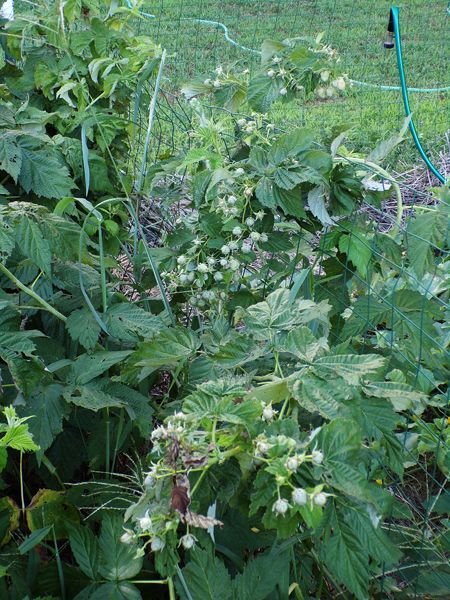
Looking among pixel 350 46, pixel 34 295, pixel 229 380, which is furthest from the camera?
pixel 350 46

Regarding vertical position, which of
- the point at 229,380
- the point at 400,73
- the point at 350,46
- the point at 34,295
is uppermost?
the point at 229,380

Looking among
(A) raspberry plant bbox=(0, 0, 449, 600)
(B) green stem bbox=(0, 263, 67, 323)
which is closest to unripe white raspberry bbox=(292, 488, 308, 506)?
(A) raspberry plant bbox=(0, 0, 449, 600)

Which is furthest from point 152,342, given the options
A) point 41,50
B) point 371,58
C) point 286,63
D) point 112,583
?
point 371,58

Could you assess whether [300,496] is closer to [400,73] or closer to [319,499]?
[319,499]

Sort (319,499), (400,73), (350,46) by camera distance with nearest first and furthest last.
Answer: (319,499) < (400,73) < (350,46)

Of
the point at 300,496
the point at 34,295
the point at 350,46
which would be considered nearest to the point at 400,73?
the point at 350,46

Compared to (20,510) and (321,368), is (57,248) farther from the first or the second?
(321,368)

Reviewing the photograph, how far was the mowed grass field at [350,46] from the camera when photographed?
5914mm

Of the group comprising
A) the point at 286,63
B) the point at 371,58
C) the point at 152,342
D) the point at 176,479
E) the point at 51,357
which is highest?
the point at 286,63

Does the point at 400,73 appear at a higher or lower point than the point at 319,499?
lower

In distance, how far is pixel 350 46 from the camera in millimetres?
7688

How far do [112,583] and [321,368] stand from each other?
1.90 feet

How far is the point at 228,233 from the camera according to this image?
1.97 m

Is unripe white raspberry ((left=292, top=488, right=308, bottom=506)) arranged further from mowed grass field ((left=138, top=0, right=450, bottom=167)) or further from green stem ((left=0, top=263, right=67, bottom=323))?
mowed grass field ((left=138, top=0, right=450, bottom=167))
